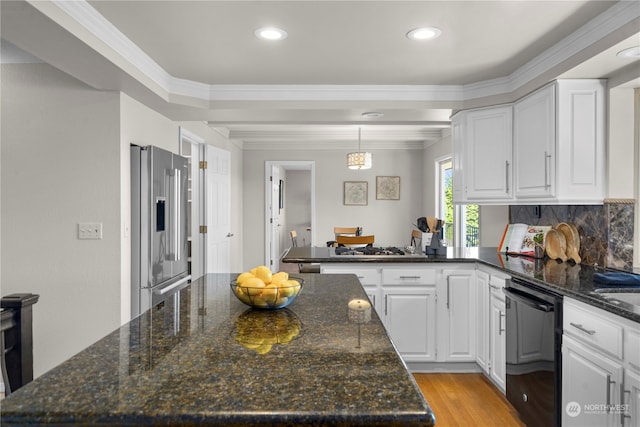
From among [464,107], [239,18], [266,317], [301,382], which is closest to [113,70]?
[239,18]

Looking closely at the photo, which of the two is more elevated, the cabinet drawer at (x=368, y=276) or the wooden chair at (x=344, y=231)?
the wooden chair at (x=344, y=231)

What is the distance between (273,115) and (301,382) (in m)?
3.07

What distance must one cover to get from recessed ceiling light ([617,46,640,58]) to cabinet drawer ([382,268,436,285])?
1791mm

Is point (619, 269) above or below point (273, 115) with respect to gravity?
below

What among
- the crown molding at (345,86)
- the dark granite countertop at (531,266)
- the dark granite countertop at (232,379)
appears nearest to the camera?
the dark granite countertop at (232,379)

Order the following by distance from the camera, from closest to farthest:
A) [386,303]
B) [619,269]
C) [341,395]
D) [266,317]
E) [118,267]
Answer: [341,395], [266,317], [619,269], [118,267], [386,303]

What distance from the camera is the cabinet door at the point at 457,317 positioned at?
319 centimetres

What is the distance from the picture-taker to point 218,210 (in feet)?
17.2

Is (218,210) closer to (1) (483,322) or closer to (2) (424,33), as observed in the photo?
(1) (483,322)

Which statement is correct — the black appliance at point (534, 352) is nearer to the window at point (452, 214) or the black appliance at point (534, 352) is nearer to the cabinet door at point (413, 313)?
the cabinet door at point (413, 313)

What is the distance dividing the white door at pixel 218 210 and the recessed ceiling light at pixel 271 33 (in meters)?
2.66

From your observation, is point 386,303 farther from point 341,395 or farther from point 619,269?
point 341,395

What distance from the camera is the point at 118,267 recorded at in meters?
3.00

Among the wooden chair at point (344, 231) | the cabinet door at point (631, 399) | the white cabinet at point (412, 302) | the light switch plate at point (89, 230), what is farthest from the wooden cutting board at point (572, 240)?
the wooden chair at point (344, 231)
